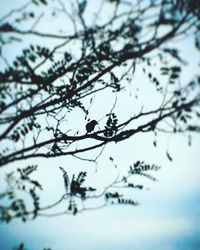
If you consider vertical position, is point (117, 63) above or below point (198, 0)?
below

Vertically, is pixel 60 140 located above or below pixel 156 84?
below

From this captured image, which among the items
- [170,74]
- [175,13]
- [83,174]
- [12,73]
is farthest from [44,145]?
[175,13]

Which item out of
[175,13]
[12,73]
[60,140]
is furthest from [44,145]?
[175,13]

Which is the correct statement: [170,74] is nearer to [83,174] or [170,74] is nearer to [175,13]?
[175,13]

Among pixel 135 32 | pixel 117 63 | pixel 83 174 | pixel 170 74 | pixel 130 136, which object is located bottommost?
pixel 83 174

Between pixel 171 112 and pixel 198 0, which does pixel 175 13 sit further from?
pixel 171 112

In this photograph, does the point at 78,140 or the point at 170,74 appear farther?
the point at 78,140

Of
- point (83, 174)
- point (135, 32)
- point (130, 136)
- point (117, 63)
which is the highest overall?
point (135, 32)

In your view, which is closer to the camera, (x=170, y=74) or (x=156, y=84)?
(x=170, y=74)

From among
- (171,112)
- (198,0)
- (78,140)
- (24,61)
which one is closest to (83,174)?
(78,140)
